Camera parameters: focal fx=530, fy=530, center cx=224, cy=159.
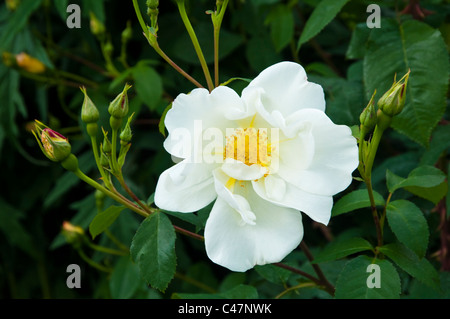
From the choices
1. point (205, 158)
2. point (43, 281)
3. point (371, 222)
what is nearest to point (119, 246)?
point (43, 281)

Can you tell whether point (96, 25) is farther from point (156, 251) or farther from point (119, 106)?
point (156, 251)

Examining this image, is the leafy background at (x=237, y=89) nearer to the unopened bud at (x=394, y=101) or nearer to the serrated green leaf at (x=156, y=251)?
the serrated green leaf at (x=156, y=251)

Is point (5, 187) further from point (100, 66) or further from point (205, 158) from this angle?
point (205, 158)

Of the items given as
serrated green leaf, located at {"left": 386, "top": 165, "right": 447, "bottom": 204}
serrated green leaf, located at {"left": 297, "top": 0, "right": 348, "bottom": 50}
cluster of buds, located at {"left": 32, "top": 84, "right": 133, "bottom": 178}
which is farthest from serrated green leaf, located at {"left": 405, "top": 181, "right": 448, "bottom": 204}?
cluster of buds, located at {"left": 32, "top": 84, "right": 133, "bottom": 178}

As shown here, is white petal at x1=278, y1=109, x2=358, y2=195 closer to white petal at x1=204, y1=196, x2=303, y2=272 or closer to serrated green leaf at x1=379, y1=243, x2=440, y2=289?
white petal at x1=204, y1=196, x2=303, y2=272

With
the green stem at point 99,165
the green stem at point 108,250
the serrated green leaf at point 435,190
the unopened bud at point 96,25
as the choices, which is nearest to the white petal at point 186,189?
the green stem at point 99,165

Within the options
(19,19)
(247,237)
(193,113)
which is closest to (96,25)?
(19,19)
